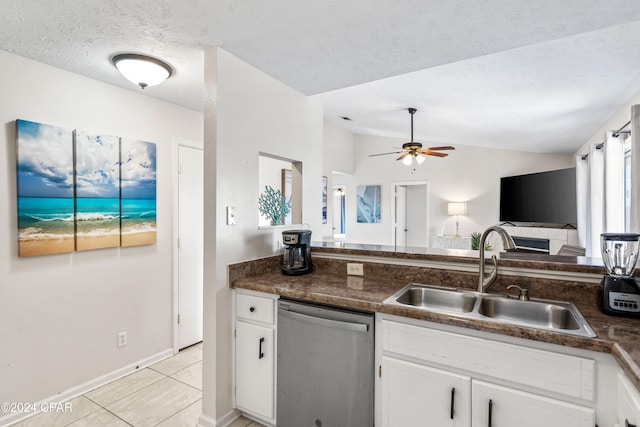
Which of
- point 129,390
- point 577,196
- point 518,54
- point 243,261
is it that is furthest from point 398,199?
point 129,390

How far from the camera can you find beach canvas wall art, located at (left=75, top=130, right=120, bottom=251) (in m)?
2.21

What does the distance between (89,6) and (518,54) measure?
2600mm

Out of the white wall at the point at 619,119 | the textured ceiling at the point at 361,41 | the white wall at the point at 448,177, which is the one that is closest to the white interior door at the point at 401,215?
the white wall at the point at 448,177

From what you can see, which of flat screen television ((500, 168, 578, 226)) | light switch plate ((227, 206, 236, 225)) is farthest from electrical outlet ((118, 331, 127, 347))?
flat screen television ((500, 168, 578, 226))

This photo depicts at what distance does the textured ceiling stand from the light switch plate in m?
0.97

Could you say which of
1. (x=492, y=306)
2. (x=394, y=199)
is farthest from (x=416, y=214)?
(x=492, y=306)

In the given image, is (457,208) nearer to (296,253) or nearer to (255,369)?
(296,253)

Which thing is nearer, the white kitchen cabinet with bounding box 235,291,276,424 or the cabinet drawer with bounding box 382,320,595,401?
the cabinet drawer with bounding box 382,320,595,401

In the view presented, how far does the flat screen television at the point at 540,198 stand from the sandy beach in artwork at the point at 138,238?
18.0 ft

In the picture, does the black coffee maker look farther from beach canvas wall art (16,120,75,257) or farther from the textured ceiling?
beach canvas wall art (16,120,75,257)

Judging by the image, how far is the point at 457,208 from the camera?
611cm

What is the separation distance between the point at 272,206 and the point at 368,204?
197 inches

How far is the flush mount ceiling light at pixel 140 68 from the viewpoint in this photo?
6.42 ft

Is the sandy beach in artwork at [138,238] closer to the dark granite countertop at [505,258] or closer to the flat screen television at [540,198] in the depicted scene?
the dark granite countertop at [505,258]
